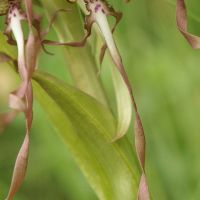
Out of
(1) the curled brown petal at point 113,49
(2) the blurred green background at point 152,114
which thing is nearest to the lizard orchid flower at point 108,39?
(1) the curled brown petal at point 113,49

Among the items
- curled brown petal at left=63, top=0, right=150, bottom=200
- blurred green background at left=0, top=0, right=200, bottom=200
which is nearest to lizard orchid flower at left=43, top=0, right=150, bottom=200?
curled brown petal at left=63, top=0, right=150, bottom=200

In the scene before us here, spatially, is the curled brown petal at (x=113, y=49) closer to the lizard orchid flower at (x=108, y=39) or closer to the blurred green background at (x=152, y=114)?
the lizard orchid flower at (x=108, y=39)

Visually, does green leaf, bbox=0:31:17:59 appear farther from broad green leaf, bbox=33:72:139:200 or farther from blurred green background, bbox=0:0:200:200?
blurred green background, bbox=0:0:200:200

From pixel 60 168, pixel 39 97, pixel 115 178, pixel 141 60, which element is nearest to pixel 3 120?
pixel 39 97

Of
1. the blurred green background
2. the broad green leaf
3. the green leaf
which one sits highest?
the green leaf

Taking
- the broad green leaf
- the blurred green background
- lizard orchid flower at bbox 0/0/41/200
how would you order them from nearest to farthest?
lizard orchid flower at bbox 0/0/41/200
the broad green leaf
the blurred green background

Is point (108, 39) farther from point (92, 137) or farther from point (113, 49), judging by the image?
point (92, 137)
